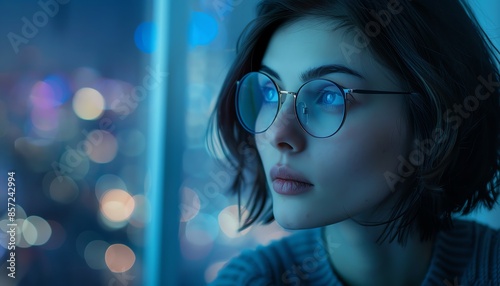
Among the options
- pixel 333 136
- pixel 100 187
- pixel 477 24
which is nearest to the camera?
pixel 333 136

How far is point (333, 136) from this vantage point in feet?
2.46

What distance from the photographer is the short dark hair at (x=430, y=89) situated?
0.76 m

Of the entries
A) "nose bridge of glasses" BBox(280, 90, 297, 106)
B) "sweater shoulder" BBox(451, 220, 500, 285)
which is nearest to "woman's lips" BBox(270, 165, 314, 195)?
"nose bridge of glasses" BBox(280, 90, 297, 106)

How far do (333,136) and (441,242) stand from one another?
1.12ft

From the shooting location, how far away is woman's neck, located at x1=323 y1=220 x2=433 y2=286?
0.88 m

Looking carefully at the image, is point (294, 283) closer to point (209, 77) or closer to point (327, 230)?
point (327, 230)

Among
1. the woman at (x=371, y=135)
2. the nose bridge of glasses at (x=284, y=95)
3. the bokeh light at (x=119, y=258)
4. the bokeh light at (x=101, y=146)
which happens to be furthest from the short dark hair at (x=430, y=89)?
the bokeh light at (x=119, y=258)

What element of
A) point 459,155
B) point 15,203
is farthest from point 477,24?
point 15,203

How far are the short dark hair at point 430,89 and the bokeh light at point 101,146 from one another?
255mm

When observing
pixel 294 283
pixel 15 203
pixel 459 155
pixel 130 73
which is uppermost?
pixel 130 73

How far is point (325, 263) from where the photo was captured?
35.7 inches

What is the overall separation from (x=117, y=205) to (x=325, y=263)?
485 millimetres

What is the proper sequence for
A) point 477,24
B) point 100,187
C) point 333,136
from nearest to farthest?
point 333,136, point 477,24, point 100,187

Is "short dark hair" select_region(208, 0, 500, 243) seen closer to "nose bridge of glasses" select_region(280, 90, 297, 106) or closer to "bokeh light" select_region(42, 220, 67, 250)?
"nose bridge of glasses" select_region(280, 90, 297, 106)
